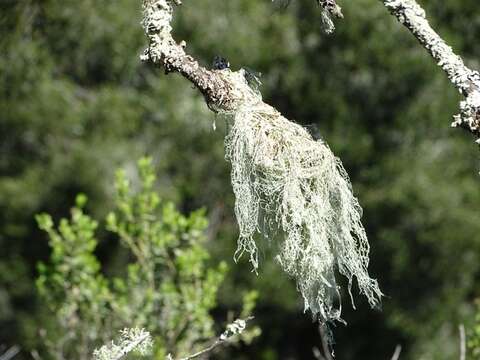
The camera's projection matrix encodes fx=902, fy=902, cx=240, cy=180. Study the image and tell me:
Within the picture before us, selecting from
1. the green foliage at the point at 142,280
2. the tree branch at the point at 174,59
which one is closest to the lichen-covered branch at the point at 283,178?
the tree branch at the point at 174,59

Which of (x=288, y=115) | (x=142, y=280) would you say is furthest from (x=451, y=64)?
(x=288, y=115)

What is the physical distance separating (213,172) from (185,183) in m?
0.21

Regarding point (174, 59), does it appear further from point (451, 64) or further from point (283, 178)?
point (451, 64)

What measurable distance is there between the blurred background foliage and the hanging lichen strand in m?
3.86

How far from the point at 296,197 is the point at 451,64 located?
386 mm

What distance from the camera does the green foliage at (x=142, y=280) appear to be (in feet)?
10.9

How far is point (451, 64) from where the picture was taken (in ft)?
5.20

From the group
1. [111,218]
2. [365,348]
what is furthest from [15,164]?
[111,218]

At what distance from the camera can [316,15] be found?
20.1ft

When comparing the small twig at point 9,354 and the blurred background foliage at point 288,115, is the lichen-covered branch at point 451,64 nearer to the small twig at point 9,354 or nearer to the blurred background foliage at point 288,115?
the small twig at point 9,354

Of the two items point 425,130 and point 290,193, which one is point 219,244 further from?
point 290,193

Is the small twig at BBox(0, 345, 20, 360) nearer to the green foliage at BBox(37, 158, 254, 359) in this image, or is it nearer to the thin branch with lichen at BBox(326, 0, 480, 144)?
the green foliage at BBox(37, 158, 254, 359)

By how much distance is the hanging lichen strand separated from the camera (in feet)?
5.66

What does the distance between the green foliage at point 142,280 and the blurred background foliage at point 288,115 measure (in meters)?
2.21
